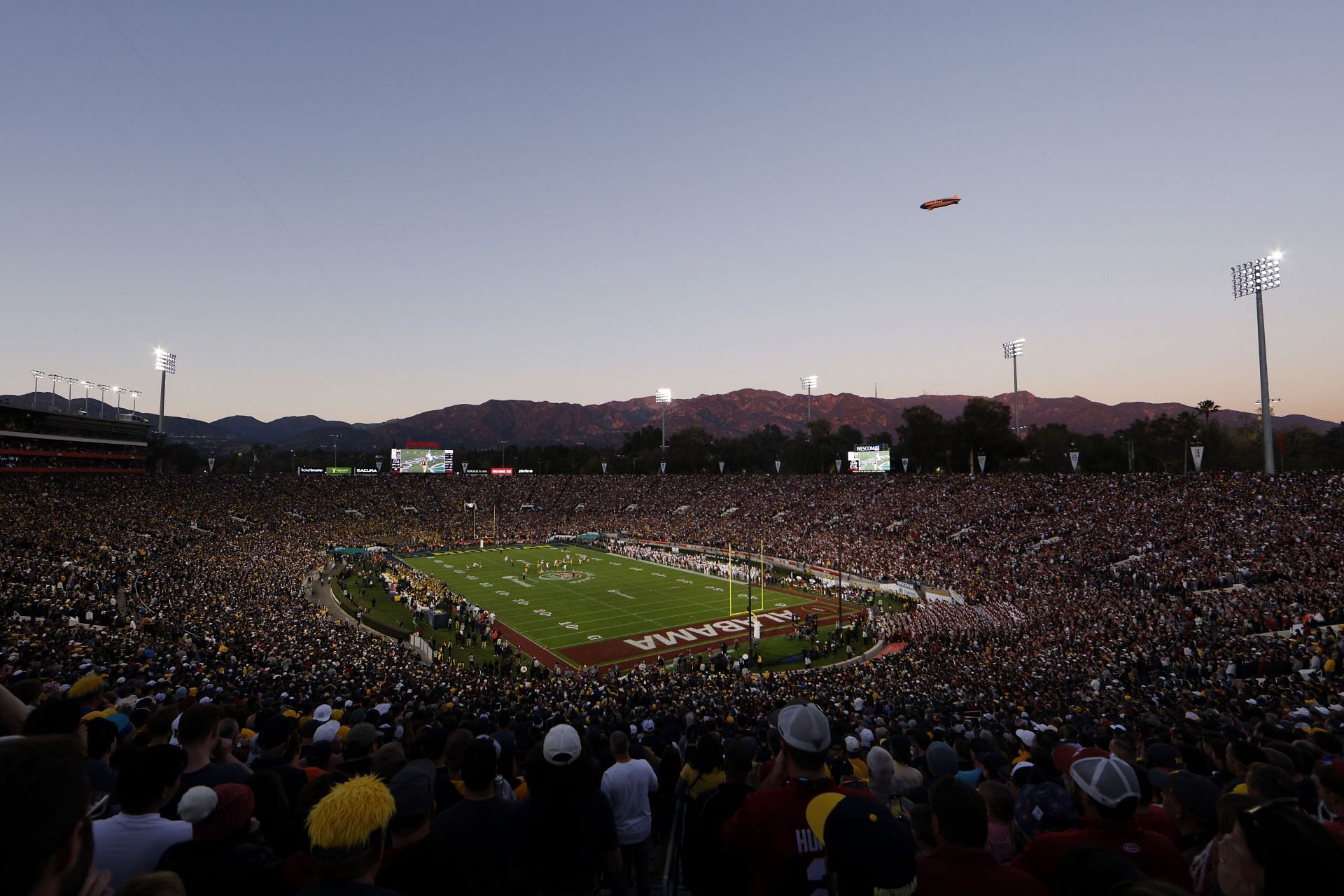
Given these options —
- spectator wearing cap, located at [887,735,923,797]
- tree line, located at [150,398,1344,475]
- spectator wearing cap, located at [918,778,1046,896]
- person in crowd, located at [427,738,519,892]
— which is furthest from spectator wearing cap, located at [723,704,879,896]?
tree line, located at [150,398,1344,475]

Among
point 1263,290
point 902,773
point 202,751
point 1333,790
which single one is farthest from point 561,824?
point 1263,290

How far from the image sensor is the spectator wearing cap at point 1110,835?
3.25 meters

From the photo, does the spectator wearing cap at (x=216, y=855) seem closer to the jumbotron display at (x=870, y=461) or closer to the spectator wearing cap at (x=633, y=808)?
the spectator wearing cap at (x=633, y=808)

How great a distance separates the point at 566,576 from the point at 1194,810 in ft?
151

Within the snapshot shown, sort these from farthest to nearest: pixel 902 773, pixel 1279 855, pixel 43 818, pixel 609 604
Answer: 1. pixel 609 604
2. pixel 902 773
3. pixel 1279 855
4. pixel 43 818

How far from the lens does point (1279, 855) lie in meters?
2.39

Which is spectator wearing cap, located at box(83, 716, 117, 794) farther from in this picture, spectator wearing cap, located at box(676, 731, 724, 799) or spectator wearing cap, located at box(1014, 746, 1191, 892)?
spectator wearing cap, located at box(1014, 746, 1191, 892)

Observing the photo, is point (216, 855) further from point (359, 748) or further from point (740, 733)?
point (740, 733)

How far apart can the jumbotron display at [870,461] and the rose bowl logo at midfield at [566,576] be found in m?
35.1

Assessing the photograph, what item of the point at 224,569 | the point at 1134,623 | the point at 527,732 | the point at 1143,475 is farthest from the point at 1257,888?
the point at 1143,475

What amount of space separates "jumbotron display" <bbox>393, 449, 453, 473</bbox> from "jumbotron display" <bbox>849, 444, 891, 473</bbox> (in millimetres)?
51785

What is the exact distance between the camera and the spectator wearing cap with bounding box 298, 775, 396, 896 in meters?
2.44

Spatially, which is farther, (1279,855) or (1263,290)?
(1263,290)

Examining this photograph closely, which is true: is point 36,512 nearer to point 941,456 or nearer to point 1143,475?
point 1143,475
